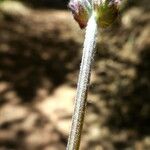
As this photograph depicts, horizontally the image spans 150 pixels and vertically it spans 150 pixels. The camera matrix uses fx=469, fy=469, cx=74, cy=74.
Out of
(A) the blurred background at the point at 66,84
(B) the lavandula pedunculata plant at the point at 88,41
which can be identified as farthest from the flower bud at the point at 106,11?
(A) the blurred background at the point at 66,84

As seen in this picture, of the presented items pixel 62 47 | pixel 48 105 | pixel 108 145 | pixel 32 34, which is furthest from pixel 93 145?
pixel 32 34

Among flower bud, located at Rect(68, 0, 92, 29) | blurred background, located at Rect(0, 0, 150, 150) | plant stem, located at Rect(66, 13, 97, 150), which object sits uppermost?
blurred background, located at Rect(0, 0, 150, 150)

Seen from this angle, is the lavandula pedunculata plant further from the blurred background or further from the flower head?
the blurred background

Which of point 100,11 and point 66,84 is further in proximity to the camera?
point 66,84

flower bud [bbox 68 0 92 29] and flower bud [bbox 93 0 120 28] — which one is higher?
flower bud [bbox 68 0 92 29]

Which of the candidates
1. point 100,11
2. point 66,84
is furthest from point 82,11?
point 66,84

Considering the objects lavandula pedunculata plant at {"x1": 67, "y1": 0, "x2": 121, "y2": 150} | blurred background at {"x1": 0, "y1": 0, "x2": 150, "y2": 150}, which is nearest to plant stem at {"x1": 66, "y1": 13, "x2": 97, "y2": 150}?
lavandula pedunculata plant at {"x1": 67, "y1": 0, "x2": 121, "y2": 150}

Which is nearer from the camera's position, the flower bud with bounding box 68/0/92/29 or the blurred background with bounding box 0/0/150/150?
the flower bud with bounding box 68/0/92/29

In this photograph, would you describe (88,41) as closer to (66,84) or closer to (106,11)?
(106,11)

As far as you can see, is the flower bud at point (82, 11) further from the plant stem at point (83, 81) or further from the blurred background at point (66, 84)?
the blurred background at point (66, 84)
